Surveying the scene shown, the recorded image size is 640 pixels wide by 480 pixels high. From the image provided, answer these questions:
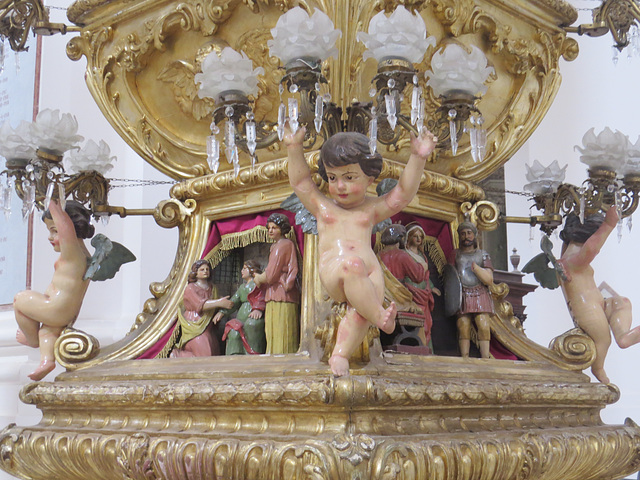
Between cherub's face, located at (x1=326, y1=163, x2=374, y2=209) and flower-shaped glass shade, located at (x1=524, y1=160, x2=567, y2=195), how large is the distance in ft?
3.62

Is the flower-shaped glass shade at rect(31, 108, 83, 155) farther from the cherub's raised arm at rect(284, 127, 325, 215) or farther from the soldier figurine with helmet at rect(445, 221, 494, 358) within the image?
the soldier figurine with helmet at rect(445, 221, 494, 358)

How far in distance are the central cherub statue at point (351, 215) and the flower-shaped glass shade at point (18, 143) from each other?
3.26ft

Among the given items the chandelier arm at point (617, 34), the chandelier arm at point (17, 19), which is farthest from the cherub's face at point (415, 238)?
the chandelier arm at point (17, 19)

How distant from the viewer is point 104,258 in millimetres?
2988

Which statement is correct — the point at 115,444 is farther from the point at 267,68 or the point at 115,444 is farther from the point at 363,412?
the point at 267,68

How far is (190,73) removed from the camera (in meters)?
2.95

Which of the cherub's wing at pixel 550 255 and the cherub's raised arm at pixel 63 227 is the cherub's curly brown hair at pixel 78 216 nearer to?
the cherub's raised arm at pixel 63 227

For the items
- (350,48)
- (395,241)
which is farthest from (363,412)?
(350,48)

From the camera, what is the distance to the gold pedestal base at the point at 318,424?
209cm

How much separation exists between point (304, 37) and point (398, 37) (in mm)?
236

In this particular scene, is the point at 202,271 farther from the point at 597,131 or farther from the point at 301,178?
the point at 597,131

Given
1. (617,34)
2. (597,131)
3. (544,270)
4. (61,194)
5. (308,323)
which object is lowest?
(308,323)

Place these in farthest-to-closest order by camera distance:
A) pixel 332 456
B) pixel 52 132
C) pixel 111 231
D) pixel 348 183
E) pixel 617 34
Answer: pixel 111 231 < pixel 617 34 < pixel 52 132 < pixel 348 183 < pixel 332 456

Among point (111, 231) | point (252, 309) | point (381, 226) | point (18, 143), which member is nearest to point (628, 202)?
point (381, 226)
